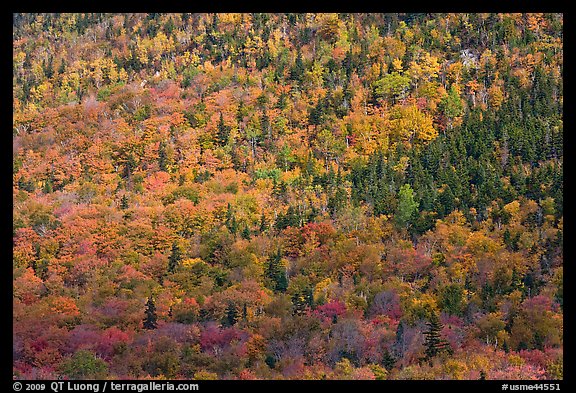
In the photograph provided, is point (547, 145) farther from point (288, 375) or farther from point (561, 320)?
point (288, 375)

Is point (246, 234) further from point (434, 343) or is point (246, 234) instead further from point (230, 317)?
point (434, 343)

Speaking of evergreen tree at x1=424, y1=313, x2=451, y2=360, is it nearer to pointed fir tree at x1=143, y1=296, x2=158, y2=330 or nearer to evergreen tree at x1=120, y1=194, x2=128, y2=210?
pointed fir tree at x1=143, y1=296, x2=158, y2=330

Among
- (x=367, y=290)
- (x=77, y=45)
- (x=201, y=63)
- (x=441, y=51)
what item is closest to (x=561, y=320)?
(x=367, y=290)

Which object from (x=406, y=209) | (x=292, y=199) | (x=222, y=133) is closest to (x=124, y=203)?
(x=222, y=133)

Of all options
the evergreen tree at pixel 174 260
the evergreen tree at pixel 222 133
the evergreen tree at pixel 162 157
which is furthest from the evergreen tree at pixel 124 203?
the evergreen tree at pixel 222 133

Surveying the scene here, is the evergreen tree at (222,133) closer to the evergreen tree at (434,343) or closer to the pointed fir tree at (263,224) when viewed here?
the pointed fir tree at (263,224)

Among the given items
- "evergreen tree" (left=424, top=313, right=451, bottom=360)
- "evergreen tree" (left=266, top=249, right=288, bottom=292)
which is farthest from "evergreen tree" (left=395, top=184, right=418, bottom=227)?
"evergreen tree" (left=424, top=313, right=451, bottom=360)
